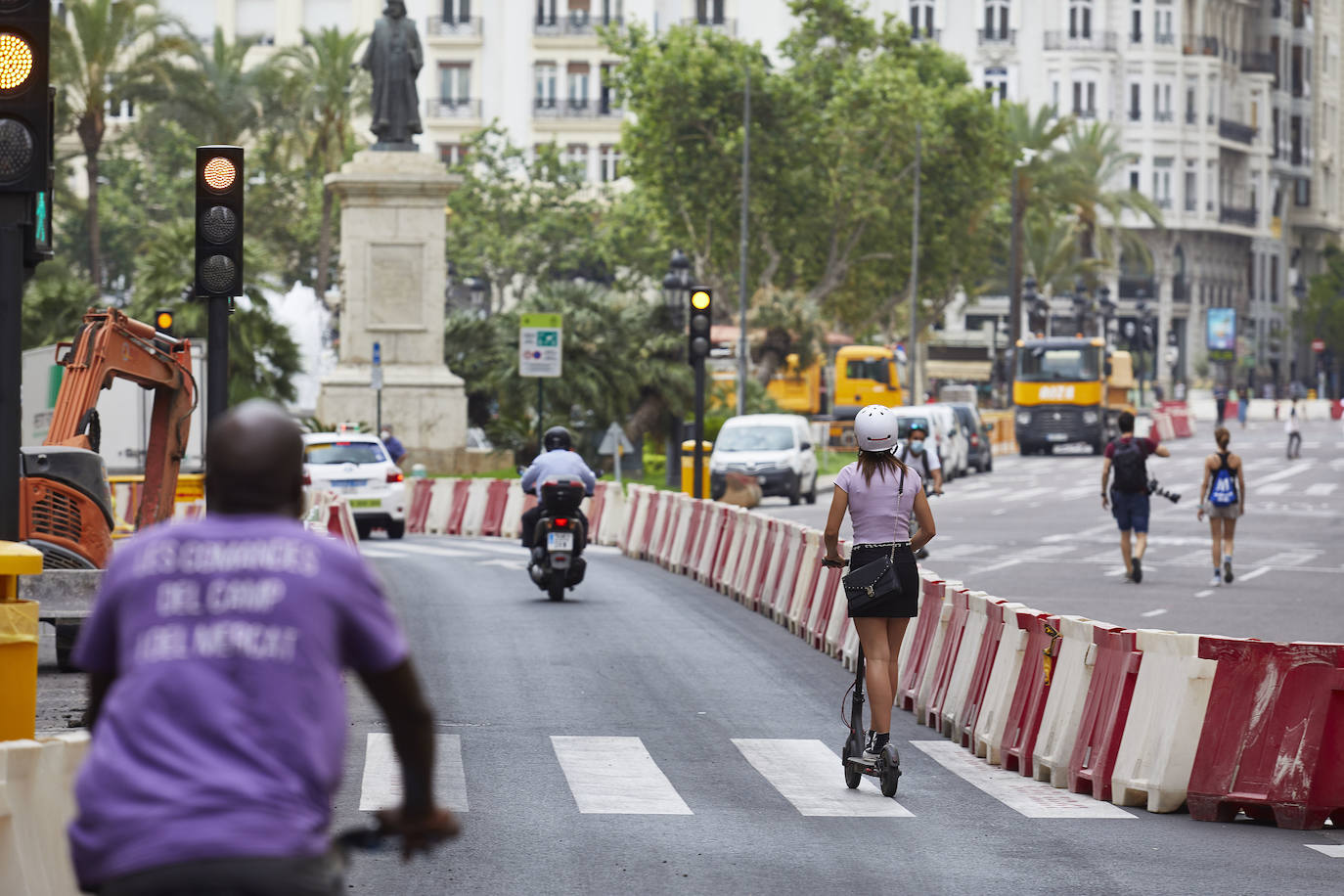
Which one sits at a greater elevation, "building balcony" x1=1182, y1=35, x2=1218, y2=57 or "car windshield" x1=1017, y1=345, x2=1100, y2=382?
"building balcony" x1=1182, y1=35, x2=1218, y2=57

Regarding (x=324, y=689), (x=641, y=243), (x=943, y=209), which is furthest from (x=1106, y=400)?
(x=324, y=689)

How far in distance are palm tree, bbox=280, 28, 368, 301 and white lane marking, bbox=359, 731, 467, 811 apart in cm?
5609

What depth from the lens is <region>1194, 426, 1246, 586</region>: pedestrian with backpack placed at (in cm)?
2441

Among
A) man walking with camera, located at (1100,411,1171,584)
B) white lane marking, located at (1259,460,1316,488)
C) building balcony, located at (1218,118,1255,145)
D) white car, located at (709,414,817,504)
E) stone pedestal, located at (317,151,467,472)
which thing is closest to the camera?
man walking with camera, located at (1100,411,1171,584)

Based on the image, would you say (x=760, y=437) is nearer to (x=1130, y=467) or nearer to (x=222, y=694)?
(x=1130, y=467)

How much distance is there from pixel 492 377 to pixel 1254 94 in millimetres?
81295

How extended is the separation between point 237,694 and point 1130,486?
2073cm

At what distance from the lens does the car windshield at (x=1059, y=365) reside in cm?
6272

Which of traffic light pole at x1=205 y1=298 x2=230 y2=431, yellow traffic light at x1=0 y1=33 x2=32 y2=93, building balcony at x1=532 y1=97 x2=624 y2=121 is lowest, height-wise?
traffic light pole at x1=205 y1=298 x2=230 y2=431

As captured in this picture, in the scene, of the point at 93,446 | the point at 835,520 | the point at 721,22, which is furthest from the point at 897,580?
the point at 721,22

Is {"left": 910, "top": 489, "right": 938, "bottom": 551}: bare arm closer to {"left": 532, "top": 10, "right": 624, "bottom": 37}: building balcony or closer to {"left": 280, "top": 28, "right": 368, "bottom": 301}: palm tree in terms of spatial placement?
{"left": 280, "top": 28, "right": 368, "bottom": 301}: palm tree

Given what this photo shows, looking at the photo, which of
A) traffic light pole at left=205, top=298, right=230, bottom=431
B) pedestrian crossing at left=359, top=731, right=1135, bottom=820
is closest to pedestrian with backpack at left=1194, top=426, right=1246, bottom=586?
pedestrian crossing at left=359, top=731, right=1135, bottom=820

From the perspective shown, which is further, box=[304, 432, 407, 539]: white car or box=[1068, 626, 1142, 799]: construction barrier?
box=[304, 432, 407, 539]: white car

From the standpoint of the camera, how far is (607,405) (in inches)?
1657
